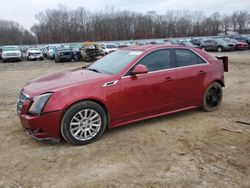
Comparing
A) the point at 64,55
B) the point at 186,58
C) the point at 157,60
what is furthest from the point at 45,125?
the point at 64,55

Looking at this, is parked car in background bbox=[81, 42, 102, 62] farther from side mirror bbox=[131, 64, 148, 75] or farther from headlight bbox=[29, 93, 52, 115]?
headlight bbox=[29, 93, 52, 115]

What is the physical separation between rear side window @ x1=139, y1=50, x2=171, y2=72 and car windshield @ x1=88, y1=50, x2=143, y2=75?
0.64 ft

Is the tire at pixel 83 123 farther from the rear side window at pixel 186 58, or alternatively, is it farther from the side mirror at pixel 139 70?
the rear side window at pixel 186 58

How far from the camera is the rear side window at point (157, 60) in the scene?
5508mm

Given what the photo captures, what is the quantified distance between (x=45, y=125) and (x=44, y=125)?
0.6 inches

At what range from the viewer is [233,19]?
104 m

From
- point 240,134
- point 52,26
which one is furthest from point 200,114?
point 52,26

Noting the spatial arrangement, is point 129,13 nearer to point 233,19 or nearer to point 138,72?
point 233,19

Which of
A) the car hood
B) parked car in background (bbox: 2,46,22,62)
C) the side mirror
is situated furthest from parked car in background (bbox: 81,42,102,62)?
the side mirror

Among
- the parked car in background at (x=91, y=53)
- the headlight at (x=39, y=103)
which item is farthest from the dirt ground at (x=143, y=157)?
the parked car in background at (x=91, y=53)

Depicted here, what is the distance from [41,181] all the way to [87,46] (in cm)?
2332

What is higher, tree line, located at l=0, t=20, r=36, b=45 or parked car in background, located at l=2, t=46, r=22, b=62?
tree line, located at l=0, t=20, r=36, b=45

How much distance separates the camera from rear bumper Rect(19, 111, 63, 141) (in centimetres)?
452

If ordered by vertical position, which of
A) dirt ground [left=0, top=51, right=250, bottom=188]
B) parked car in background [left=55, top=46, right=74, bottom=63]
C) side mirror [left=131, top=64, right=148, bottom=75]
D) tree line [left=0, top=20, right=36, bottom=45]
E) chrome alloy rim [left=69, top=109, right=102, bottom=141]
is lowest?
dirt ground [left=0, top=51, right=250, bottom=188]
